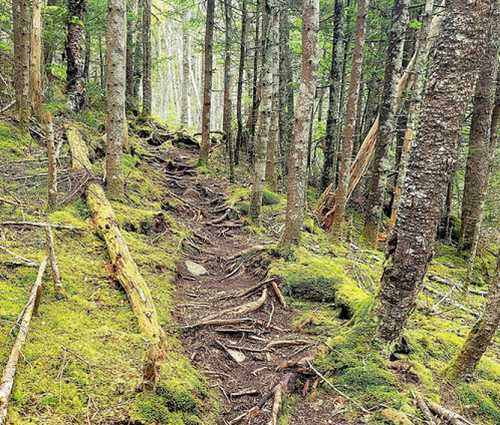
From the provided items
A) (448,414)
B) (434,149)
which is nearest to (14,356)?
(448,414)

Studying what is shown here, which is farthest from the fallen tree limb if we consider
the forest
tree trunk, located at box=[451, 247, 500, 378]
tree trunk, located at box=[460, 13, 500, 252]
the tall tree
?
tree trunk, located at box=[460, 13, 500, 252]

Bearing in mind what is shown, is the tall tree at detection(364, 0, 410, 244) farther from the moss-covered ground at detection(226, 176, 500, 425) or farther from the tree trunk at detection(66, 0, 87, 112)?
the tree trunk at detection(66, 0, 87, 112)

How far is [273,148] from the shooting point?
12453 mm

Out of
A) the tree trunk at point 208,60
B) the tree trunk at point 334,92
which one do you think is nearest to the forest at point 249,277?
the tree trunk at point 334,92

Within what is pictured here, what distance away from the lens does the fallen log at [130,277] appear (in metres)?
3.57

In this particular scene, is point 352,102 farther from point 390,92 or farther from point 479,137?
point 479,137

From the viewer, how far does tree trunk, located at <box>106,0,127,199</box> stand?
284 inches

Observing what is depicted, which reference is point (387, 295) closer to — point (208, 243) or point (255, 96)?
point (208, 243)

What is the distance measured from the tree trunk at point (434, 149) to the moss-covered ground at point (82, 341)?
2214 millimetres

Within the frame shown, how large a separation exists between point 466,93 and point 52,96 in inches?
474

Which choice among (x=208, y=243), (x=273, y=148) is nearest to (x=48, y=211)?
(x=208, y=243)

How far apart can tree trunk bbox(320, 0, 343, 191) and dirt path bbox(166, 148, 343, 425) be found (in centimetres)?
638

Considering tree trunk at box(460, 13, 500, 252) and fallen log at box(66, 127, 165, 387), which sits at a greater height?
tree trunk at box(460, 13, 500, 252)

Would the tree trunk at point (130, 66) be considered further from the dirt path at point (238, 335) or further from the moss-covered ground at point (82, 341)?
the moss-covered ground at point (82, 341)
